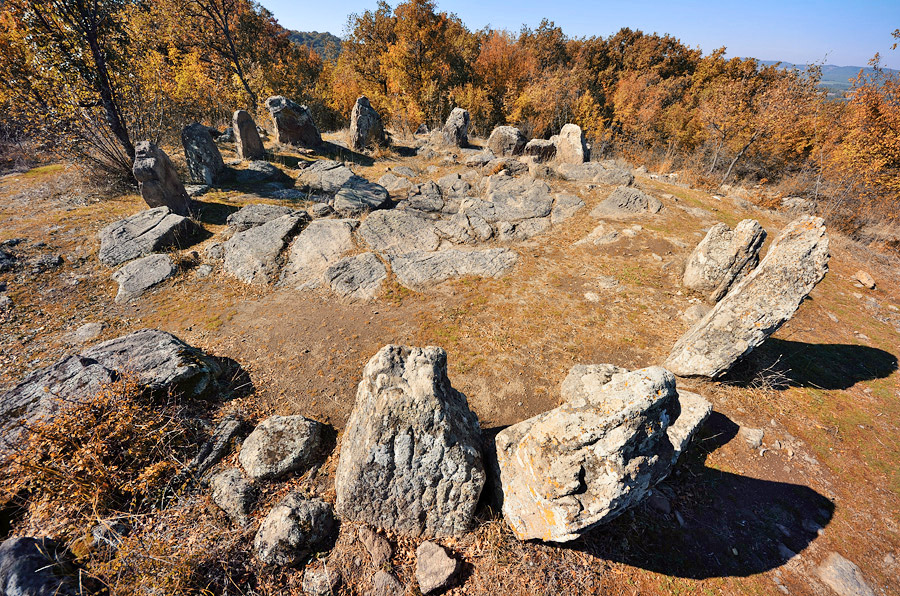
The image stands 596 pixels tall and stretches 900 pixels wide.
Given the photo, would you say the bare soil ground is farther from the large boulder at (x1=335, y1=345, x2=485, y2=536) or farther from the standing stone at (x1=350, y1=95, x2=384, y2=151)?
the standing stone at (x1=350, y1=95, x2=384, y2=151)

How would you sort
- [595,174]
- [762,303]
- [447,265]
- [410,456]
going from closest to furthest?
[410,456], [762,303], [447,265], [595,174]

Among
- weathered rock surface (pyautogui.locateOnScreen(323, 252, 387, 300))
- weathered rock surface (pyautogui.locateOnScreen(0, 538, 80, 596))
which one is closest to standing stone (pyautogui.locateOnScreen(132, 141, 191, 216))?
weathered rock surface (pyautogui.locateOnScreen(323, 252, 387, 300))

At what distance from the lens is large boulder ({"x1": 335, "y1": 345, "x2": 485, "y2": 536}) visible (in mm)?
4234

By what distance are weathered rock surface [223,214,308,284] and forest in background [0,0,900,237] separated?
26.6 ft

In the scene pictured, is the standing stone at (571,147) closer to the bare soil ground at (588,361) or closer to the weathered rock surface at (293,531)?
the bare soil ground at (588,361)

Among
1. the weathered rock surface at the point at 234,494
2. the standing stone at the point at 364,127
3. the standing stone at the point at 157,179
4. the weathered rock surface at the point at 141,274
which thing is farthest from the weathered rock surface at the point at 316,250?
the standing stone at the point at 364,127

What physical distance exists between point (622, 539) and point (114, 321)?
1243 cm

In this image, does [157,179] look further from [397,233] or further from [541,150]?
[541,150]

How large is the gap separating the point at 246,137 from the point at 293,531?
19774 mm

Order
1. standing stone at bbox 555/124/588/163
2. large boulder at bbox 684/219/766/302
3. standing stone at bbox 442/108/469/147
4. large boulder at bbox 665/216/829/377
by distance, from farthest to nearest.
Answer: standing stone at bbox 442/108/469/147 → standing stone at bbox 555/124/588/163 → large boulder at bbox 684/219/766/302 → large boulder at bbox 665/216/829/377

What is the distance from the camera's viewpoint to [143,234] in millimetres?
11367

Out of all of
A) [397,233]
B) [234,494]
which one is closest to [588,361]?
[234,494]

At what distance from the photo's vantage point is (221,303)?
9.48 m

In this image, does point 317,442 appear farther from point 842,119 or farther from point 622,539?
point 842,119
